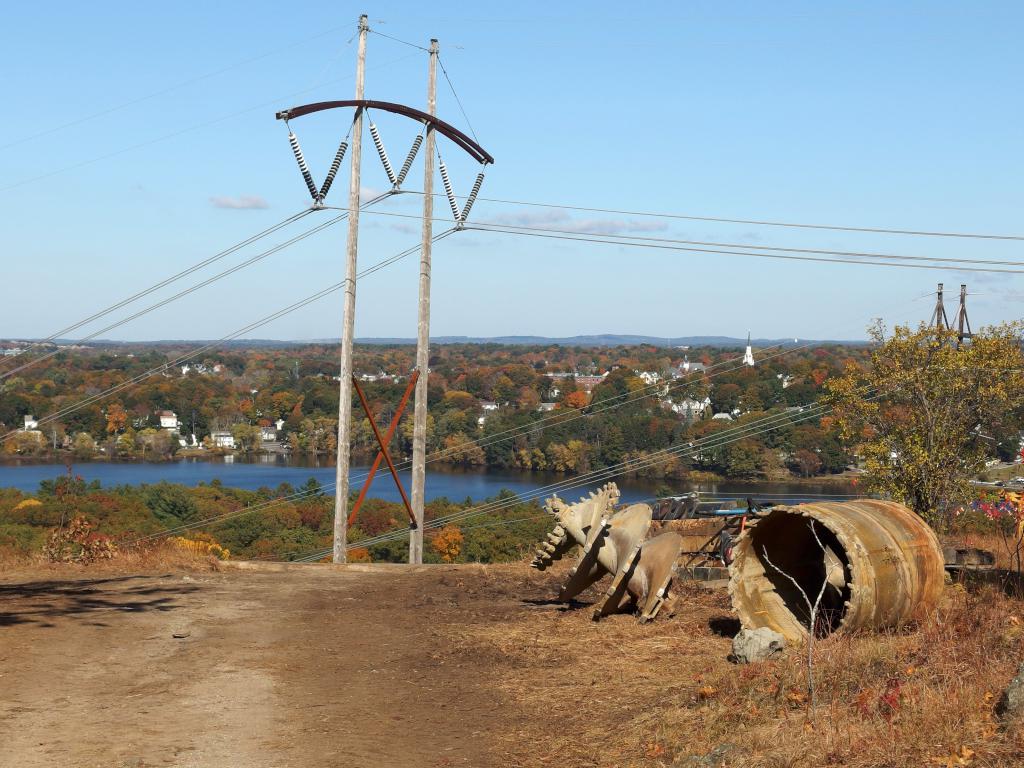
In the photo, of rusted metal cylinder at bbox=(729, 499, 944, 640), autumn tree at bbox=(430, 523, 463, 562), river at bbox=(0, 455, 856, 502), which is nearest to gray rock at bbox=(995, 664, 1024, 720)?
rusted metal cylinder at bbox=(729, 499, 944, 640)

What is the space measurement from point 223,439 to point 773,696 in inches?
5286

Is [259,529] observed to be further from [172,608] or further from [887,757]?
[887,757]

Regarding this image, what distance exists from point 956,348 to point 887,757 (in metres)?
17.4

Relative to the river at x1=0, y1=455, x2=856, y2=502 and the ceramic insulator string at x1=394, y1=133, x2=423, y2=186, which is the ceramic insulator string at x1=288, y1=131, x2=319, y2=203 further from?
the river at x1=0, y1=455, x2=856, y2=502

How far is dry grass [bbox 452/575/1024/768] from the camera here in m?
7.48

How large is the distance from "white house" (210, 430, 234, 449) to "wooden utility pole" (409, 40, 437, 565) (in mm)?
116408

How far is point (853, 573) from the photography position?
10.7 metres

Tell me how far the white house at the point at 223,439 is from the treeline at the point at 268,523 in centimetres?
6546

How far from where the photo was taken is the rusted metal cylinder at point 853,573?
35.2 ft

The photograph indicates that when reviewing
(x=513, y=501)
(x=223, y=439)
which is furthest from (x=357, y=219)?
(x=223, y=439)

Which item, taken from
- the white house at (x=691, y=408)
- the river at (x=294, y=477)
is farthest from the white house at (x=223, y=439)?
the white house at (x=691, y=408)

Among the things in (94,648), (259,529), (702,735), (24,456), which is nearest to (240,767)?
(702,735)

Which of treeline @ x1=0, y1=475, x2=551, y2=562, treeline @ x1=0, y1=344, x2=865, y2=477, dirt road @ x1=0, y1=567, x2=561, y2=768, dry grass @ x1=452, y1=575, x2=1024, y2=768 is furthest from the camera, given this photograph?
treeline @ x1=0, y1=344, x2=865, y2=477

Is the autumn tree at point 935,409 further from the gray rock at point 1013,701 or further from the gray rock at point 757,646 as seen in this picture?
the gray rock at point 1013,701
